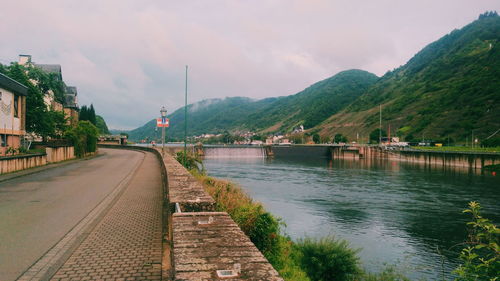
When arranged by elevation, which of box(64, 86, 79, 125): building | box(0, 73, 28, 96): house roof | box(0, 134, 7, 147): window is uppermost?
box(64, 86, 79, 125): building

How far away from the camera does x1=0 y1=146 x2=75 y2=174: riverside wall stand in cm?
2378

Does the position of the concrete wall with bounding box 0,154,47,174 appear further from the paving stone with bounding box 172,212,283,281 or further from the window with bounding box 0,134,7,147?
the paving stone with bounding box 172,212,283,281

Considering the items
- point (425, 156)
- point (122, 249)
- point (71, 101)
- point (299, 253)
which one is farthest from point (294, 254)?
point (71, 101)

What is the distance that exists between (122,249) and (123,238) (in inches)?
36.3

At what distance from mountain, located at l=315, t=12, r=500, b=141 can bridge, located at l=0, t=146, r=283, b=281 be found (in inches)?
4165

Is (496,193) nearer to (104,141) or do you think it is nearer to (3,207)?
(3,207)

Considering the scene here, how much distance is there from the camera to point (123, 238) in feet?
28.0

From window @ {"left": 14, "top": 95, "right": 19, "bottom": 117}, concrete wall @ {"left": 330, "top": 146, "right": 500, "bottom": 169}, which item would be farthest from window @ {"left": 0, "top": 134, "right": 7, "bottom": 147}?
concrete wall @ {"left": 330, "top": 146, "right": 500, "bottom": 169}

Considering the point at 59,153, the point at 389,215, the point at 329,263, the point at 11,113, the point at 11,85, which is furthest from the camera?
the point at 59,153

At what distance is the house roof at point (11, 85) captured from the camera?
27.6 meters

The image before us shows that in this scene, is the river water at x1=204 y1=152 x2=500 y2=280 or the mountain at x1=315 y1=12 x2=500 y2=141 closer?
the river water at x1=204 y1=152 x2=500 y2=280

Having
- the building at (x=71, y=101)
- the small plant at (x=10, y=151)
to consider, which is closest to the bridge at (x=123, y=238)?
the small plant at (x=10, y=151)

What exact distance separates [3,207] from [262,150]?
9242 cm

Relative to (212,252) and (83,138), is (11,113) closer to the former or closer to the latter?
(83,138)
